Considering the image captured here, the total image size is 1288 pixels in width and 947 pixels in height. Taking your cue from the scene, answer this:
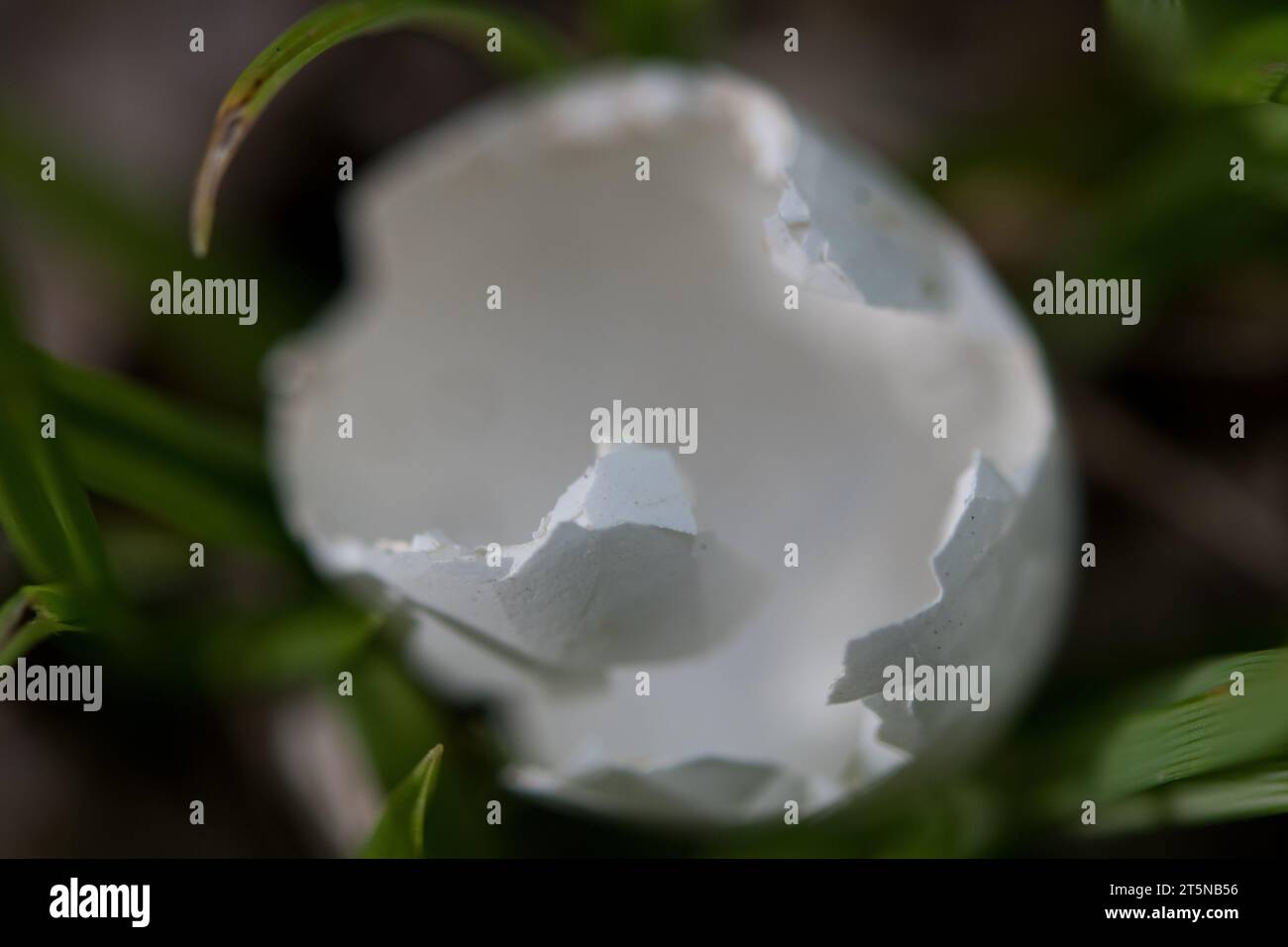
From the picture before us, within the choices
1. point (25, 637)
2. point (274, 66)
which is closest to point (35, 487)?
point (25, 637)

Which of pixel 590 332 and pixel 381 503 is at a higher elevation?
pixel 590 332

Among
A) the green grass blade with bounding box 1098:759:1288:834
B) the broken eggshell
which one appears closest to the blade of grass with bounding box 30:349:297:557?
the broken eggshell

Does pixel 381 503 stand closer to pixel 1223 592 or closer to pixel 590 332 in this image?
pixel 590 332

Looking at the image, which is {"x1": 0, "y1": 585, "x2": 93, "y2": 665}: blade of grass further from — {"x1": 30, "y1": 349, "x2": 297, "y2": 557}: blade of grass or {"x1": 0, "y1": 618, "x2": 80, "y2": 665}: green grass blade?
{"x1": 30, "y1": 349, "x2": 297, "y2": 557}: blade of grass

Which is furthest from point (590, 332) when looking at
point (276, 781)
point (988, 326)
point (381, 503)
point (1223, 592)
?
point (1223, 592)

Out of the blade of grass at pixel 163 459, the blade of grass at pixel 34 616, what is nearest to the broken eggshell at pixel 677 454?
the blade of grass at pixel 163 459
